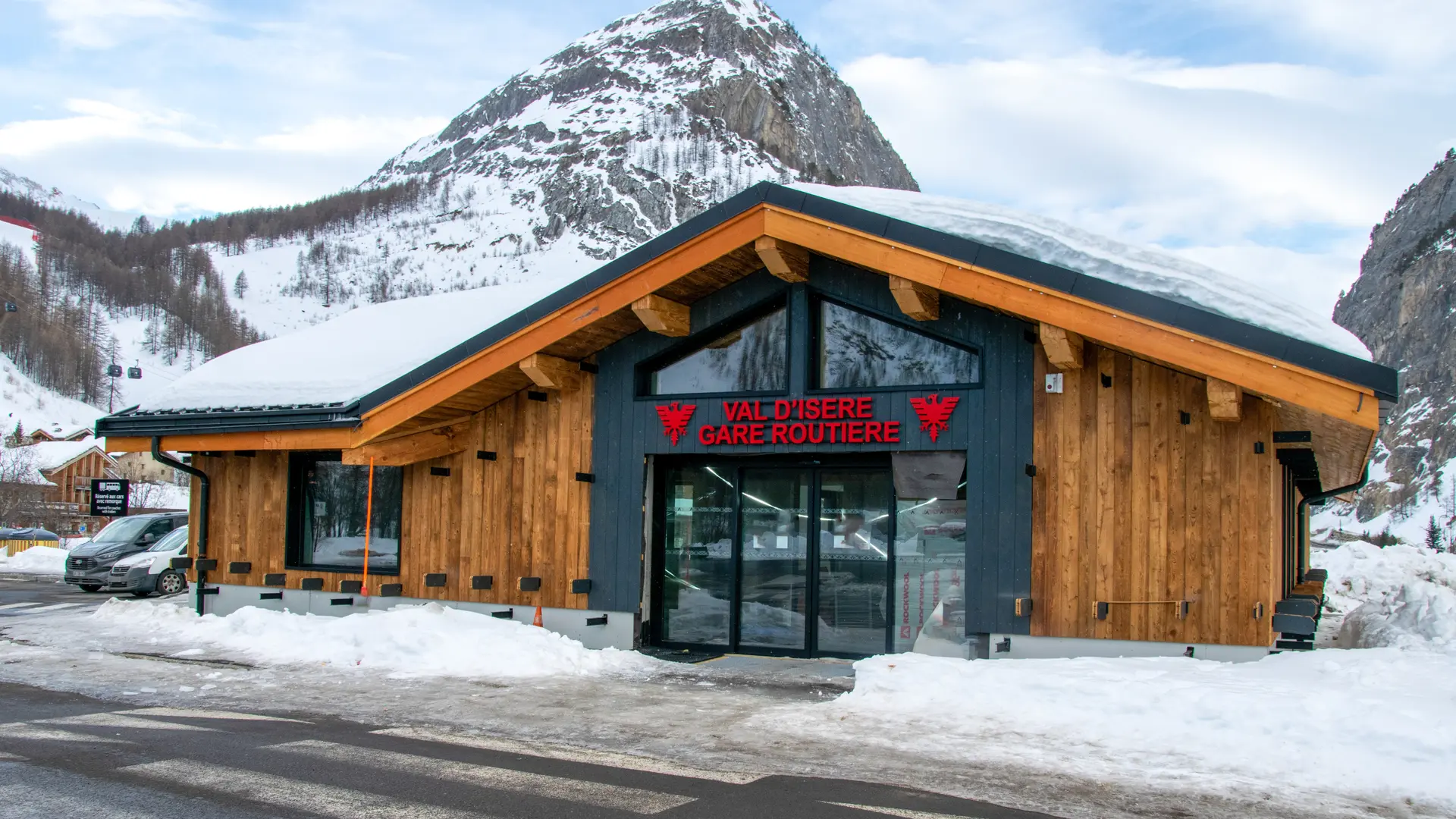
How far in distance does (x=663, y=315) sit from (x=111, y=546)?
15107 millimetres

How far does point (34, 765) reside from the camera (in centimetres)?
635

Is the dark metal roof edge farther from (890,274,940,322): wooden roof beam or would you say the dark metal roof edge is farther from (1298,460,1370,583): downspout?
(1298,460,1370,583): downspout

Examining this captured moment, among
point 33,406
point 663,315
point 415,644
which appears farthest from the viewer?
point 33,406

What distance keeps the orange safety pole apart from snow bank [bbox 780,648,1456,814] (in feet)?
20.0

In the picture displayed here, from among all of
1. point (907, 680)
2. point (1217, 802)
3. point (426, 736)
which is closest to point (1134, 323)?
point (907, 680)

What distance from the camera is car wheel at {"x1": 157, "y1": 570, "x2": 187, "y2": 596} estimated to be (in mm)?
20531

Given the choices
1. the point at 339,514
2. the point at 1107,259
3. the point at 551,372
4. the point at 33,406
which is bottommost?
the point at 339,514

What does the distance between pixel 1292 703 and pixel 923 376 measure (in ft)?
15.3

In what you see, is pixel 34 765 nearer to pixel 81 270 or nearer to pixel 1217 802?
pixel 1217 802

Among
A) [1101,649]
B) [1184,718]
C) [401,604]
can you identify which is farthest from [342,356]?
[1184,718]

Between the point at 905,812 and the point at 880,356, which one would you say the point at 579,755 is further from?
the point at 880,356

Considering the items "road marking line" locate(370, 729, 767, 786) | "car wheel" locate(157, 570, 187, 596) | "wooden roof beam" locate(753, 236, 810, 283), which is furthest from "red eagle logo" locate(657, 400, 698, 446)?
"car wheel" locate(157, 570, 187, 596)

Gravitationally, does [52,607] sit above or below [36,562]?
above

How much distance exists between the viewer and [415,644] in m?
10.7
